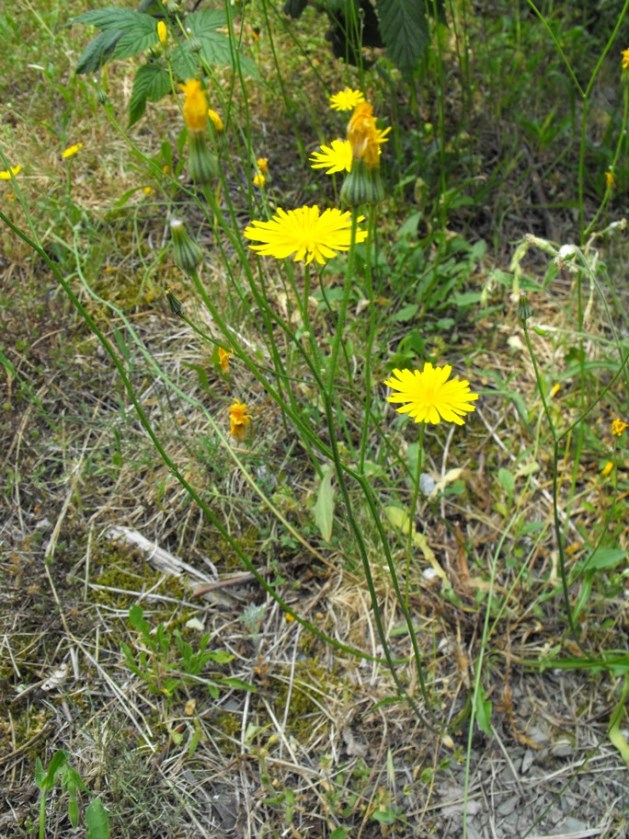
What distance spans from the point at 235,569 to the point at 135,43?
3.80 ft

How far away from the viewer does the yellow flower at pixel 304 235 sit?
979 millimetres

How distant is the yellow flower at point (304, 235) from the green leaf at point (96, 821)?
0.87 metres

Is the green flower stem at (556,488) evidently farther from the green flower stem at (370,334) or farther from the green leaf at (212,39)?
the green leaf at (212,39)

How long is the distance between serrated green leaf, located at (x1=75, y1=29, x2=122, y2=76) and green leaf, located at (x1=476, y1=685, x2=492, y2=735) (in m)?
1.53

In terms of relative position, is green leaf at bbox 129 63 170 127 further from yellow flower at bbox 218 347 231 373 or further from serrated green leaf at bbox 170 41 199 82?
yellow flower at bbox 218 347 231 373

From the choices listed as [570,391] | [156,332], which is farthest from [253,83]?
[570,391]

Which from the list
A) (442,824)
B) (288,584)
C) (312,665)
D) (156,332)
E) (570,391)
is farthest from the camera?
(156,332)

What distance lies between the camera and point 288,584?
1519 mm

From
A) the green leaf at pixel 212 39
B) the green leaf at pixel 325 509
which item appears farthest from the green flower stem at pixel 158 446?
the green leaf at pixel 212 39

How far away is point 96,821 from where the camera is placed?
112 cm

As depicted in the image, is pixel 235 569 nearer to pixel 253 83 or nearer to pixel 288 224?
pixel 288 224

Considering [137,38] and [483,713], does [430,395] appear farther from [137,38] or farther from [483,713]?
[137,38]

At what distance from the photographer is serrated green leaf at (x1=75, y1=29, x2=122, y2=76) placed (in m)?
1.62

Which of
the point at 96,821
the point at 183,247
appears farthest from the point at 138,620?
the point at 183,247
